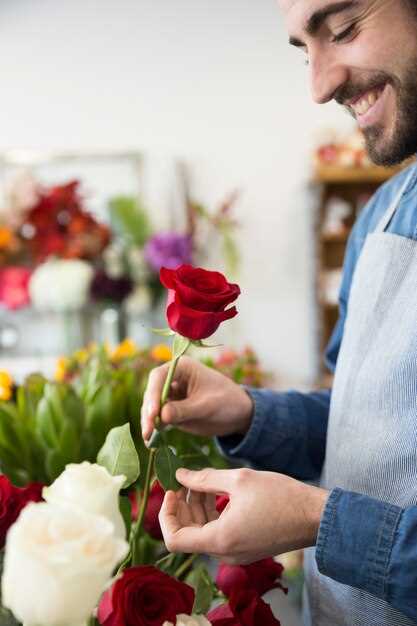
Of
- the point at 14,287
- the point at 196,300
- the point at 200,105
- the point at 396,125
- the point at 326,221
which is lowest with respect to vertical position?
the point at 14,287

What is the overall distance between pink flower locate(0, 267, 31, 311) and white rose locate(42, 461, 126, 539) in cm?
307

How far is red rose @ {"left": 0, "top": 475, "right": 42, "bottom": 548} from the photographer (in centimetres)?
54

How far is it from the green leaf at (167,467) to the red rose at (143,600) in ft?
0.30

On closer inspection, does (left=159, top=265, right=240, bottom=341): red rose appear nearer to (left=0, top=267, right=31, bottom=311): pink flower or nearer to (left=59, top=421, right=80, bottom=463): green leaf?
(left=59, top=421, right=80, bottom=463): green leaf

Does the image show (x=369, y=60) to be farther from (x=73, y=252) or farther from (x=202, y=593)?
(x=73, y=252)

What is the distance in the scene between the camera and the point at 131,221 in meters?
3.48

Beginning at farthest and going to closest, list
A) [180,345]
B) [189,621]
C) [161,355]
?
[161,355] → [180,345] → [189,621]

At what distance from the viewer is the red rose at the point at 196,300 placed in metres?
0.57

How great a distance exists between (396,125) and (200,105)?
10.1 feet

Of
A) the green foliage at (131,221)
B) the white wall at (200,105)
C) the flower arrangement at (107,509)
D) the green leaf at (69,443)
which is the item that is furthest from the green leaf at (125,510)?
the white wall at (200,105)

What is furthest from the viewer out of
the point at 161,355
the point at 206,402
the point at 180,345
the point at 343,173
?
the point at 343,173

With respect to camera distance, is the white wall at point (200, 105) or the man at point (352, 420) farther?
the white wall at point (200, 105)

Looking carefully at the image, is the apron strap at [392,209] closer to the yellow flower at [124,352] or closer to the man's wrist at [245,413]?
the man's wrist at [245,413]

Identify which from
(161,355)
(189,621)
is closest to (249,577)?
(189,621)
